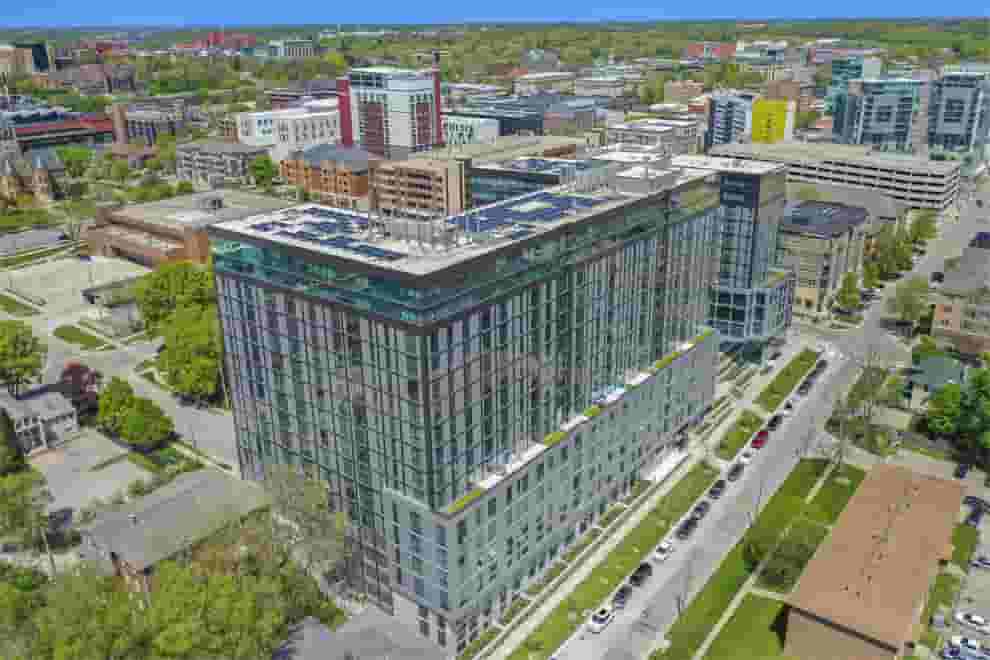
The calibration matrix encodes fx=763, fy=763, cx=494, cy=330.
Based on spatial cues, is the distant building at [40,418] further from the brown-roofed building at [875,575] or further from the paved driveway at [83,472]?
the brown-roofed building at [875,575]

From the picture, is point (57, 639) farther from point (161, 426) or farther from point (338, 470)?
point (161, 426)

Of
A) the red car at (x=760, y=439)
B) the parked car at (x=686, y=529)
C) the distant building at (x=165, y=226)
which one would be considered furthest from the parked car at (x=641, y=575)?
the distant building at (x=165, y=226)

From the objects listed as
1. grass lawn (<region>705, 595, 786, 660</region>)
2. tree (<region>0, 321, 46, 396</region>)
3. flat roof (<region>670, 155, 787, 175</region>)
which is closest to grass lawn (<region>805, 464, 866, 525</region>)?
grass lawn (<region>705, 595, 786, 660</region>)

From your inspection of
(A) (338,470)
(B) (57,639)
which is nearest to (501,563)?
(A) (338,470)

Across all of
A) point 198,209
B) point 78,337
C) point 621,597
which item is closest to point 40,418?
point 78,337

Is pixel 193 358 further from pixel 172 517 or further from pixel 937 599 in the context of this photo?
pixel 937 599

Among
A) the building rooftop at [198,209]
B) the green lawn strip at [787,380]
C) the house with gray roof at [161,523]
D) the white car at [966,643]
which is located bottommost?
the white car at [966,643]

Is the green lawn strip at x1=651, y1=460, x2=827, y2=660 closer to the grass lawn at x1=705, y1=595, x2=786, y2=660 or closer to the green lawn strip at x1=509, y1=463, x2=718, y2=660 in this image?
the grass lawn at x1=705, y1=595, x2=786, y2=660
